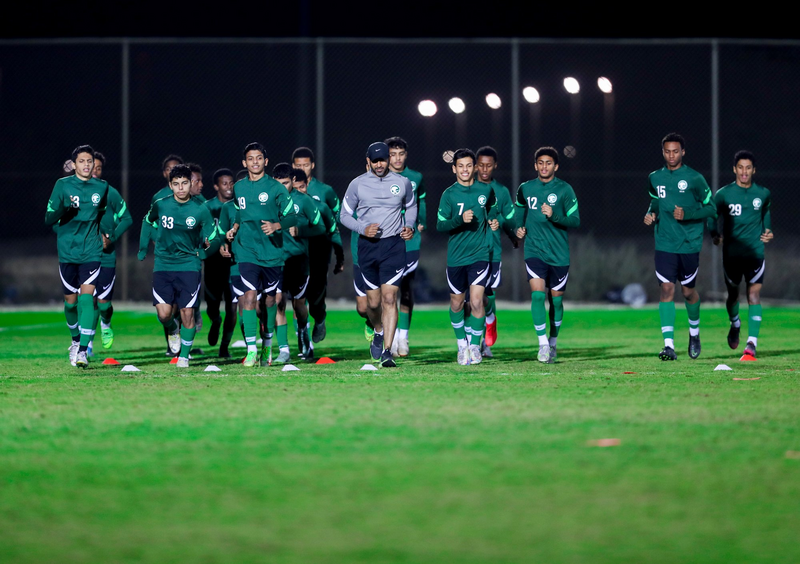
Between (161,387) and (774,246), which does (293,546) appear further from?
(774,246)

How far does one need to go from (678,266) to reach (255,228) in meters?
4.40

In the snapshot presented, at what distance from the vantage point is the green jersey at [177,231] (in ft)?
37.4

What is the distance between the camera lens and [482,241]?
1162 centimetres

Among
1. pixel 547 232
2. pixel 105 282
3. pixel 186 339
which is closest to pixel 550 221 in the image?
pixel 547 232

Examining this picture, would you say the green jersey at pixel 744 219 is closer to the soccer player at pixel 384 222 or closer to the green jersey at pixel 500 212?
the green jersey at pixel 500 212

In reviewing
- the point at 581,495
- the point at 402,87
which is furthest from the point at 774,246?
the point at 581,495

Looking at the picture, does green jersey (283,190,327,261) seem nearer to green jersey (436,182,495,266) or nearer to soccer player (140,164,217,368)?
soccer player (140,164,217,368)

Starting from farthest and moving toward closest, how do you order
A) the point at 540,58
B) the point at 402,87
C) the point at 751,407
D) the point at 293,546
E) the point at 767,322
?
the point at 540,58, the point at 402,87, the point at 767,322, the point at 751,407, the point at 293,546

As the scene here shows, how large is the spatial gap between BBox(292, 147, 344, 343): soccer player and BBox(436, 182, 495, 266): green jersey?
1.58 m

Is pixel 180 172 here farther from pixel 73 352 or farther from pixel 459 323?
pixel 459 323

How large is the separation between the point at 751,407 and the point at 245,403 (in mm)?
3602

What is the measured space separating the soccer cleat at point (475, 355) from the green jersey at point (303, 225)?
81.1 inches

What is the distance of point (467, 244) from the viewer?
11.7m

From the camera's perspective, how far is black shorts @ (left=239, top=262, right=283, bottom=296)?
447 inches
